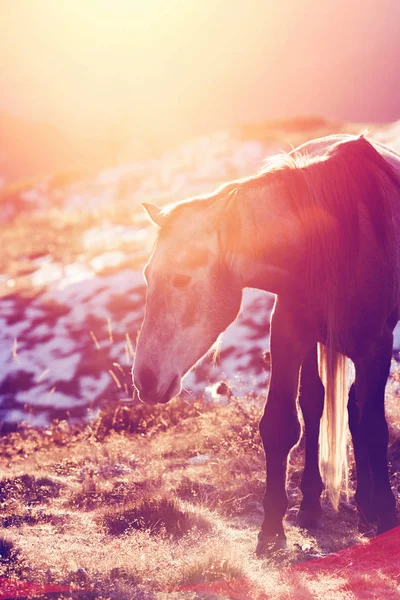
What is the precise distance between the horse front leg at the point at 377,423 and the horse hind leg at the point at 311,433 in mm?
582

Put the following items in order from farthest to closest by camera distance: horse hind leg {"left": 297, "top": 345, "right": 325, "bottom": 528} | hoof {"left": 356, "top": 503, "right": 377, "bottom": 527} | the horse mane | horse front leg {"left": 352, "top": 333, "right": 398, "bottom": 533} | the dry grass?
horse hind leg {"left": 297, "top": 345, "right": 325, "bottom": 528}, hoof {"left": 356, "top": 503, "right": 377, "bottom": 527}, horse front leg {"left": 352, "top": 333, "right": 398, "bottom": 533}, the horse mane, the dry grass

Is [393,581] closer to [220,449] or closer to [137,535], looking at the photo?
[137,535]

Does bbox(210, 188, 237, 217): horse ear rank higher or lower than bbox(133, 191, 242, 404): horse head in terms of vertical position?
higher

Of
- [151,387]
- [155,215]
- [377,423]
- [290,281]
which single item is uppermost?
[155,215]

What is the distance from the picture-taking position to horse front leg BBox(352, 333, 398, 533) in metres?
4.25

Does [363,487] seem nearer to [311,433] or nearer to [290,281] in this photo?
[311,433]

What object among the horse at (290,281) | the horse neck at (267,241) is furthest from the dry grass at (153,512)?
the horse neck at (267,241)

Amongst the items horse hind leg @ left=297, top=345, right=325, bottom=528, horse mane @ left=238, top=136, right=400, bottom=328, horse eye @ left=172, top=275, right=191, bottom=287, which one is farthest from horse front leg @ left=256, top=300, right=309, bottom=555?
horse eye @ left=172, top=275, right=191, bottom=287

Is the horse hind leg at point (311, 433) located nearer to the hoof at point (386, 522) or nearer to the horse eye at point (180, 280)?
the hoof at point (386, 522)

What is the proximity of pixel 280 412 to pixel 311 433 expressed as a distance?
0.81m

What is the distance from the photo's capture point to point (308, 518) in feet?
15.7

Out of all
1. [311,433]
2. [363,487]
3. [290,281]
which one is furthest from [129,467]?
[290,281]

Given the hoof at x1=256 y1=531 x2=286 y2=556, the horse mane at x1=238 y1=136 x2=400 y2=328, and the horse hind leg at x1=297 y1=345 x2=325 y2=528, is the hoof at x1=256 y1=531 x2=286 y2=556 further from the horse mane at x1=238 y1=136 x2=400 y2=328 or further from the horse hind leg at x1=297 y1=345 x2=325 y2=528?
the horse mane at x1=238 y1=136 x2=400 y2=328

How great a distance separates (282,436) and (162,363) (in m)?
1.15
